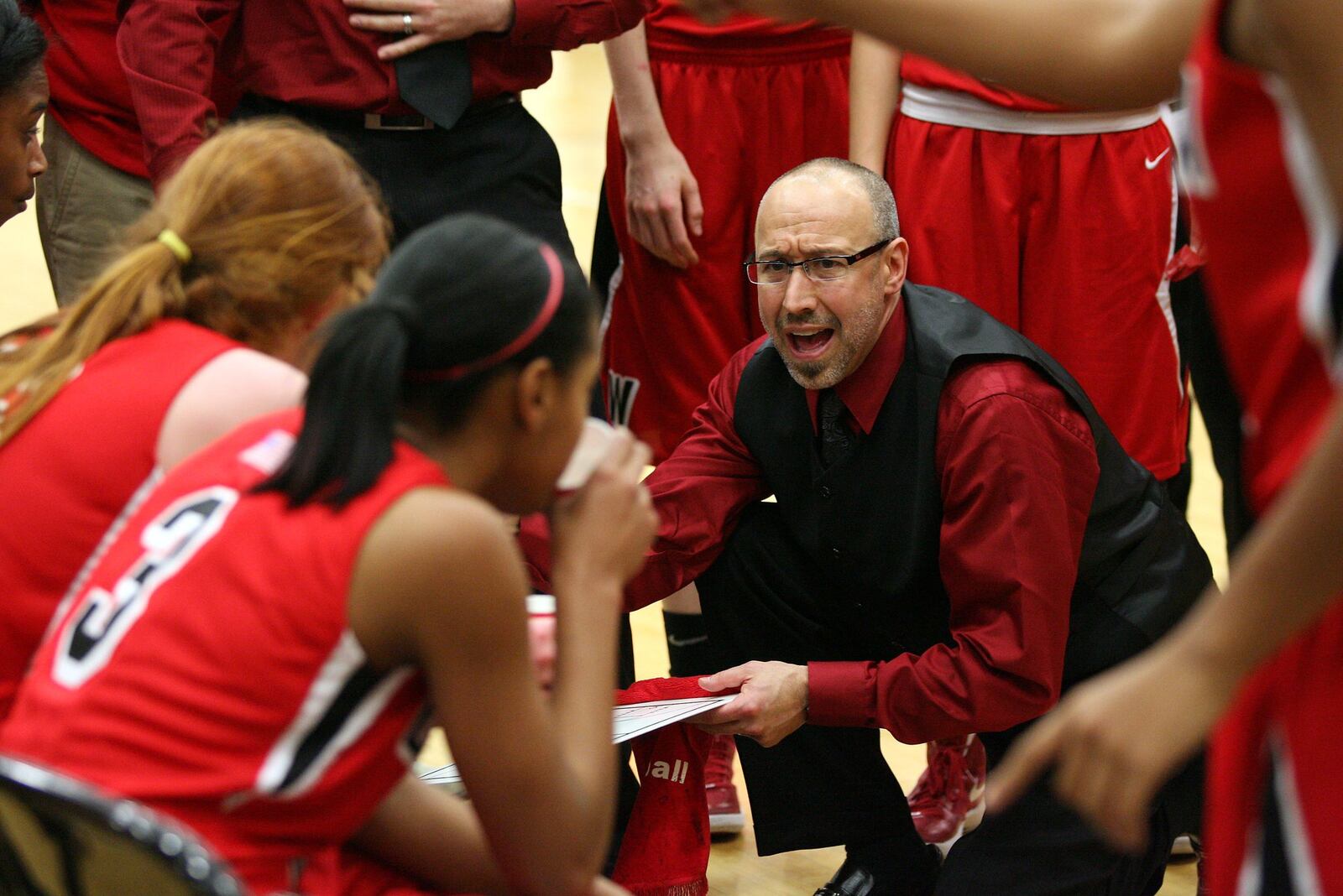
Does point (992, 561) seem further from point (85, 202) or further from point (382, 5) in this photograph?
point (85, 202)

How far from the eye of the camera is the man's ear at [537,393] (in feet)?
4.93

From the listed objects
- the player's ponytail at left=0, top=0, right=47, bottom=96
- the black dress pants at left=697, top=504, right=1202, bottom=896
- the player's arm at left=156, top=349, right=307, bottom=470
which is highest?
the player's ponytail at left=0, top=0, right=47, bottom=96

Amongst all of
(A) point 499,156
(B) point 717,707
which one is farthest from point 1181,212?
(B) point 717,707

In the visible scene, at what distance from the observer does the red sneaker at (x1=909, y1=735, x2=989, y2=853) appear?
9.25ft

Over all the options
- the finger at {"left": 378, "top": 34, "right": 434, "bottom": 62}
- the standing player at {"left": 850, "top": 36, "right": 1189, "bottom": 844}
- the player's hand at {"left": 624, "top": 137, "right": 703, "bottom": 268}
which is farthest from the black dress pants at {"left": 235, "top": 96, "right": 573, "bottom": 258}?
the standing player at {"left": 850, "top": 36, "right": 1189, "bottom": 844}

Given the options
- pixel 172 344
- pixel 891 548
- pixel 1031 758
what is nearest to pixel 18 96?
pixel 172 344

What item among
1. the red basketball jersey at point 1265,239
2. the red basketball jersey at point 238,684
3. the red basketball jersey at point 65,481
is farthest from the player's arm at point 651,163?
the red basketball jersey at point 1265,239

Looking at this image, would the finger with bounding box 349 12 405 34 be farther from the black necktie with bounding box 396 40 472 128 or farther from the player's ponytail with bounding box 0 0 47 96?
the player's ponytail with bounding box 0 0 47 96

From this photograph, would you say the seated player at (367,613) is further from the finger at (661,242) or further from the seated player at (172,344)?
the finger at (661,242)

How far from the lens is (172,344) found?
5.58ft

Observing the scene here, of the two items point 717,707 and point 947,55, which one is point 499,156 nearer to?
point 717,707

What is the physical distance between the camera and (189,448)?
165cm

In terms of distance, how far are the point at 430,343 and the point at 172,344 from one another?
377 millimetres

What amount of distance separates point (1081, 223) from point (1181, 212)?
224 millimetres
